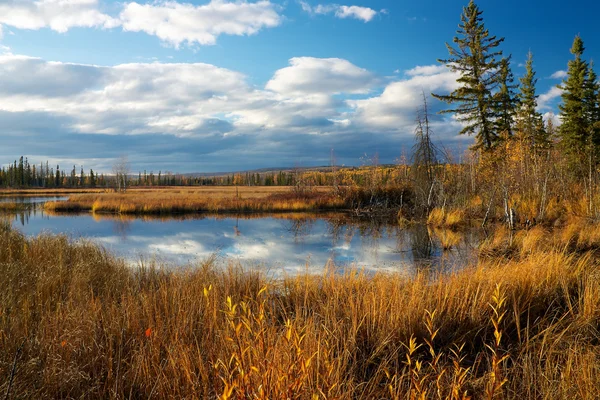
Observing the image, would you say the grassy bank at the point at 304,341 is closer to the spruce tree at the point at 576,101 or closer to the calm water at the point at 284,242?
the calm water at the point at 284,242

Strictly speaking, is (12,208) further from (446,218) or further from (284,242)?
(446,218)

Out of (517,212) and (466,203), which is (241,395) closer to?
(517,212)

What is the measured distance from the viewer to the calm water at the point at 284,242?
11328 mm

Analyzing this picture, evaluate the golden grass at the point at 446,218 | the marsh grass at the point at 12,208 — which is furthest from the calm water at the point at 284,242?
the marsh grass at the point at 12,208

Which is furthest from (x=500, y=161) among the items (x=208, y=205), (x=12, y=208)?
(x=12, y=208)

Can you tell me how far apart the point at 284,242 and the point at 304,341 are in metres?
12.8

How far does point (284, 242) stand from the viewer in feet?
53.5

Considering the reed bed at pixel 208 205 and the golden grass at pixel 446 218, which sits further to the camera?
the reed bed at pixel 208 205

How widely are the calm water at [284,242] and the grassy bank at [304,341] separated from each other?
2.30m

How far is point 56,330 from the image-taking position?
424 centimetres

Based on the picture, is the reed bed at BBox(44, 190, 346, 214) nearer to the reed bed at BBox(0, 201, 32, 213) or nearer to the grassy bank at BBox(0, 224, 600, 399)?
the reed bed at BBox(0, 201, 32, 213)

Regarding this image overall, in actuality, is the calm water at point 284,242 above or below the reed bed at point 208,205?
below

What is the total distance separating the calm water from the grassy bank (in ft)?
7.55

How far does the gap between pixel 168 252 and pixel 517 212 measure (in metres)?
15.1
